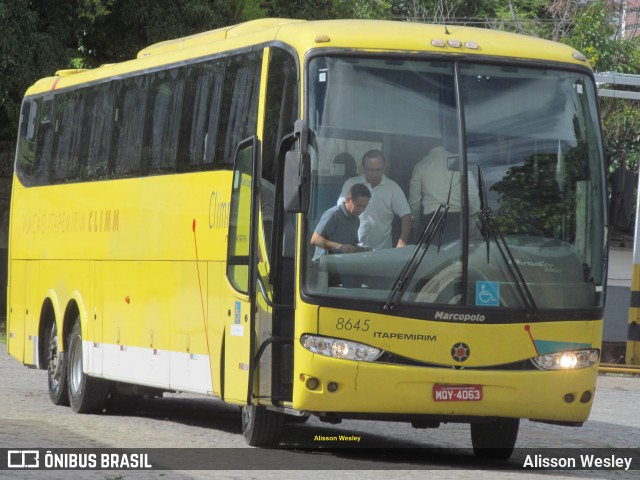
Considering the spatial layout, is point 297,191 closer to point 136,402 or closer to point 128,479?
point 128,479

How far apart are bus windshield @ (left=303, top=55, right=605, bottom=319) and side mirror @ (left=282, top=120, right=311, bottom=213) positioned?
16 cm

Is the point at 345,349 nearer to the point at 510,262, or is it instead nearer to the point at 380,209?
the point at 380,209

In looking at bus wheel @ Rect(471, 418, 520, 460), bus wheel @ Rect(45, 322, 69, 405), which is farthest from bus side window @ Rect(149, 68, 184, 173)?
bus wheel @ Rect(471, 418, 520, 460)

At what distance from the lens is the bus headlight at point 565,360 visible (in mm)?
11812

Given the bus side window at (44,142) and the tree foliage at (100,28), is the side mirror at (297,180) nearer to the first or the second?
the bus side window at (44,142)

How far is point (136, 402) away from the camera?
59.6ft

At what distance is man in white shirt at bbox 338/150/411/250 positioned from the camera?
11.6 m

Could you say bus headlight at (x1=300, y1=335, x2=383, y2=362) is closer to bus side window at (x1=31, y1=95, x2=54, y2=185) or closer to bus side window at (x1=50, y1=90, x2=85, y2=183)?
bus side window at (x1=50, y1=90, x2=85, y2=183)

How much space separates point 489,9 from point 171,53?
34.6 meters

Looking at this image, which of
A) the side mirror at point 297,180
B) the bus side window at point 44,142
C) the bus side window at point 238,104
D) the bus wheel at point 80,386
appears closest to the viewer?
the side mirror at point 297,180

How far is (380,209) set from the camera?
1164cm

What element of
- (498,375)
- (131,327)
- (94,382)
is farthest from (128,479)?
(94,382)

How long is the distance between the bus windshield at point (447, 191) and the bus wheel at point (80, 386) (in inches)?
226

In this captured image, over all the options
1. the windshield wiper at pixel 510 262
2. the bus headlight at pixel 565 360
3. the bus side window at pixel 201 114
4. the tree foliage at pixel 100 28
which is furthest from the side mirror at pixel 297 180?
the tree foliage at pixel 100 28
